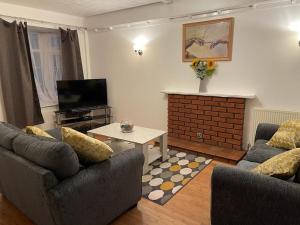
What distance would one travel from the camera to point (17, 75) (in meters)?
3.91

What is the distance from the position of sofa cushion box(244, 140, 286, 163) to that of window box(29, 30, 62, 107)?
3808mm

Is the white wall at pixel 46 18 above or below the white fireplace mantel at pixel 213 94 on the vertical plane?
above

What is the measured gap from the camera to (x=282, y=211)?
141 cm

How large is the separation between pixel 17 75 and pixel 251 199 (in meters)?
4.02

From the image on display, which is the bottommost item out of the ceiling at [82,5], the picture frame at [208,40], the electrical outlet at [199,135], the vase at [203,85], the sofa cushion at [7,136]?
the electrical outlet at [199,135]

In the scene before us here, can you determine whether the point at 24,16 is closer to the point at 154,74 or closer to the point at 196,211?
the point at 154,74

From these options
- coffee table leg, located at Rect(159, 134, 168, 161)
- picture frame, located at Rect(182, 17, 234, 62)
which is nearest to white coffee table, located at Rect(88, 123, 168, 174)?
coffee table leg, located at Rect(159, 134, 168, 161)

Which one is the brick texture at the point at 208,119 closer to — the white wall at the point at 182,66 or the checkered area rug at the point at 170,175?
the white wall at the point at 182,66

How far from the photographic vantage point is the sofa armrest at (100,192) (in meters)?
1.56

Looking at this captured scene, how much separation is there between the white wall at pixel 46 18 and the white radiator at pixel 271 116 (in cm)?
366

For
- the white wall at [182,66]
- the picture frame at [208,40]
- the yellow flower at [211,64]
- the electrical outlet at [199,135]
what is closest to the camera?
the white wall at [182,66]

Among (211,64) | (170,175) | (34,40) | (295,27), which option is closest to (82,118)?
(34,40)

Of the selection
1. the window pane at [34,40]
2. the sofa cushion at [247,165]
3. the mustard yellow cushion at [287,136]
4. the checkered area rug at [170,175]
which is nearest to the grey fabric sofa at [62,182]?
the checkered area rug at [170,175]

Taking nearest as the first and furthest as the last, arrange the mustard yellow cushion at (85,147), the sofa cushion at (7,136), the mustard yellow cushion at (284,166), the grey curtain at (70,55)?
the mustard yellow cushion at (284,166) < the mustard yellow cushion at (85,147) < the sofa cushion at (7,136) < the grey curtain at (70,55)
